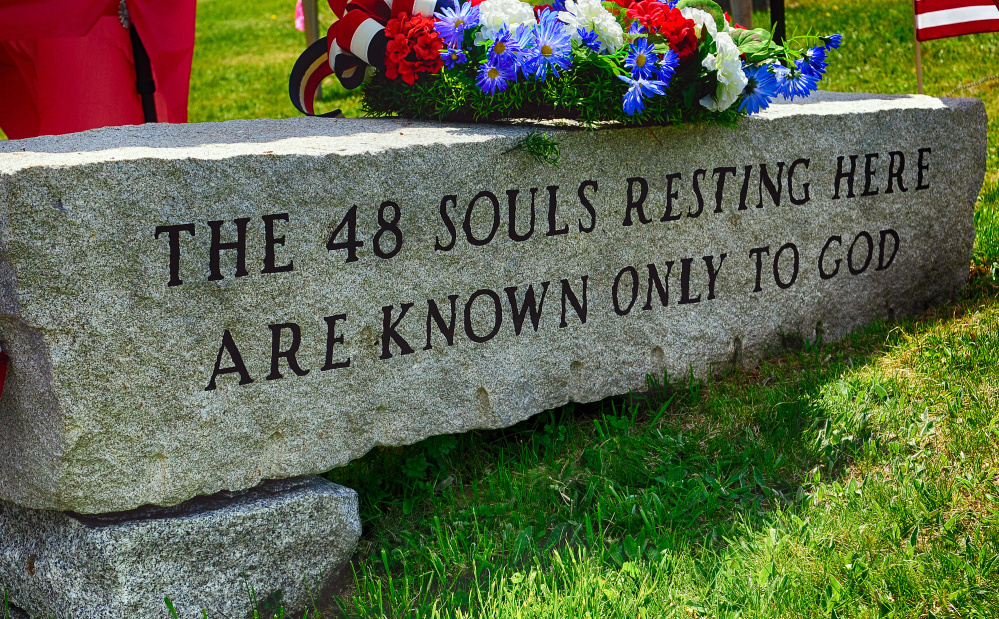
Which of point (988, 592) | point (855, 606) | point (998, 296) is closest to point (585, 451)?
point (855, 606)

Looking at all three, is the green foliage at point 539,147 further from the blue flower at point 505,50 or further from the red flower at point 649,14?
the red flower at point 649,14

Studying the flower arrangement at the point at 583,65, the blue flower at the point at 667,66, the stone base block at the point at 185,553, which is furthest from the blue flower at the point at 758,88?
the stone base block at the point at 185,553

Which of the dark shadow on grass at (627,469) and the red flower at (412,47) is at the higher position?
the red flower at (412,47)

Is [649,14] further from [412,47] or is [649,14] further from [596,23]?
[412,47]

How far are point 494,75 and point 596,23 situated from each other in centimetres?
38

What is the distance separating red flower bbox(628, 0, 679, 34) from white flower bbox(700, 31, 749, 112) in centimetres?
18

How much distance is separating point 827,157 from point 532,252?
125cm

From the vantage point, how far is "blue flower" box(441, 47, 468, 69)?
283 cm

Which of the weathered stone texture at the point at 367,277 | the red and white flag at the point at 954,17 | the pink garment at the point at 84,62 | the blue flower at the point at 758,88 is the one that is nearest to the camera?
the weathered stone texture at the point at 367,277

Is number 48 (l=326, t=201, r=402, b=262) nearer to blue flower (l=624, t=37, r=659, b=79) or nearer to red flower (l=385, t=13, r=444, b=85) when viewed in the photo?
red flower (l=385, t=13, r=444, b=85)

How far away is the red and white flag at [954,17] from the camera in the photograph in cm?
433

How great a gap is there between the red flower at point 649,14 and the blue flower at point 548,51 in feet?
0.88

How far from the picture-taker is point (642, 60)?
2.76 m

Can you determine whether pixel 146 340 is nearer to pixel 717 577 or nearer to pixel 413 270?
pixel 413 270
